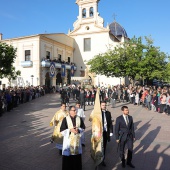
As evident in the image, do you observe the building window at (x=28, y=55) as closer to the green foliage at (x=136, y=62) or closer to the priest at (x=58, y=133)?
the green foliage at (x=136, y=62)

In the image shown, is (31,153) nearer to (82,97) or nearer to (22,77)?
(82,97)

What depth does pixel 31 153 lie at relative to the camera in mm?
6594

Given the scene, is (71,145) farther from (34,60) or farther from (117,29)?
(117,29)

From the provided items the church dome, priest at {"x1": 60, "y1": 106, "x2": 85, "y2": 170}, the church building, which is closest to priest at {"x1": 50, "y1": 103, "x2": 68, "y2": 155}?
priest at {"x1": 60, "y1": 106, "x2": 85, "y2": 170}

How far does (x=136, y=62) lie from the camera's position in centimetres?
2539

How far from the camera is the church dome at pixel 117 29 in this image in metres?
51.9

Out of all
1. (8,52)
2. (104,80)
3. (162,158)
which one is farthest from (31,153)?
(104,80)

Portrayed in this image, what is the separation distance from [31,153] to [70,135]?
2.21 meters

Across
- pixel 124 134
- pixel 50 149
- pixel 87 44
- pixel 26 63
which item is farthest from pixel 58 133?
pixel 87 44

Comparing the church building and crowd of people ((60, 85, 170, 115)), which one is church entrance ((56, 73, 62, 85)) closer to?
the church building

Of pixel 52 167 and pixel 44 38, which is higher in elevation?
pixel 44 38

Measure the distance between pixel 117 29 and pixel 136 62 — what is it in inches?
1162

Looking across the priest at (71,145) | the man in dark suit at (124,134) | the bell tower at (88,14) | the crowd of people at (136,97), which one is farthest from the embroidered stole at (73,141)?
the bell tower at (88,14)

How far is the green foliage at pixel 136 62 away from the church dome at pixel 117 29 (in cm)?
2475
